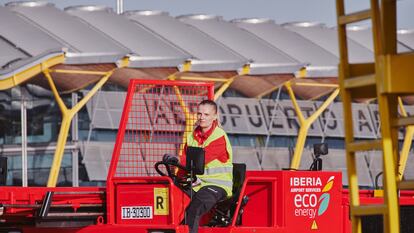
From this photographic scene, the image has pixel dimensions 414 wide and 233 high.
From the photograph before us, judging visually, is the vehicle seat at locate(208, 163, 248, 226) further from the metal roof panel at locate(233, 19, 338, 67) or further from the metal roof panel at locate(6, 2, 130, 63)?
the metal roof panel at locate(233, 19, 338, 67)

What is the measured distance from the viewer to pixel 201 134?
1205 cm

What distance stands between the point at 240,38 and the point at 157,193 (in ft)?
148

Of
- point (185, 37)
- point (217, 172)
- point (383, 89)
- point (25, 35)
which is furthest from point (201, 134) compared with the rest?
point (185, 37)

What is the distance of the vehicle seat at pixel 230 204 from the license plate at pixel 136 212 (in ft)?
1.99

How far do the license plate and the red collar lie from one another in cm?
72

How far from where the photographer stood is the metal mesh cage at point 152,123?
1270 cm

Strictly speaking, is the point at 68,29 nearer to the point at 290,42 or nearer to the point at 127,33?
the point at 127,33

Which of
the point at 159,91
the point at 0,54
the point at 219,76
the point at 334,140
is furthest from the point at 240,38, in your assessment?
the point at 159,91

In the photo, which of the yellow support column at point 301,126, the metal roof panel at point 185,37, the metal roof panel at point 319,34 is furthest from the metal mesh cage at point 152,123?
the metal roof panel at point 319,34

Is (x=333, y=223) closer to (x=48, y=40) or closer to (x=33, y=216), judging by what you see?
(x=33, y=216)

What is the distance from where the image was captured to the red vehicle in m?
12.0

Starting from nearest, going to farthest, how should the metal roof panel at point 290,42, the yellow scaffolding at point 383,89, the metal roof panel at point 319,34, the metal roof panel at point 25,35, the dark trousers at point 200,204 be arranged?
1. the yellow scaffolding at point 383,89
2. the dark trousers at point 200,204
3. the metal roof panel at point 25,35
4. the metal roof panel at point 290,42
5. the metal roof panel at point 319,34

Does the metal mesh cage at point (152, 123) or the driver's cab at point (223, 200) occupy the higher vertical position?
the metal mesh cage at point (152, 123)

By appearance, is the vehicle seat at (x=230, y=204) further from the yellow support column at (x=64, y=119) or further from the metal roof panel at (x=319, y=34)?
the metal roof panel at (x=319, y=34)
